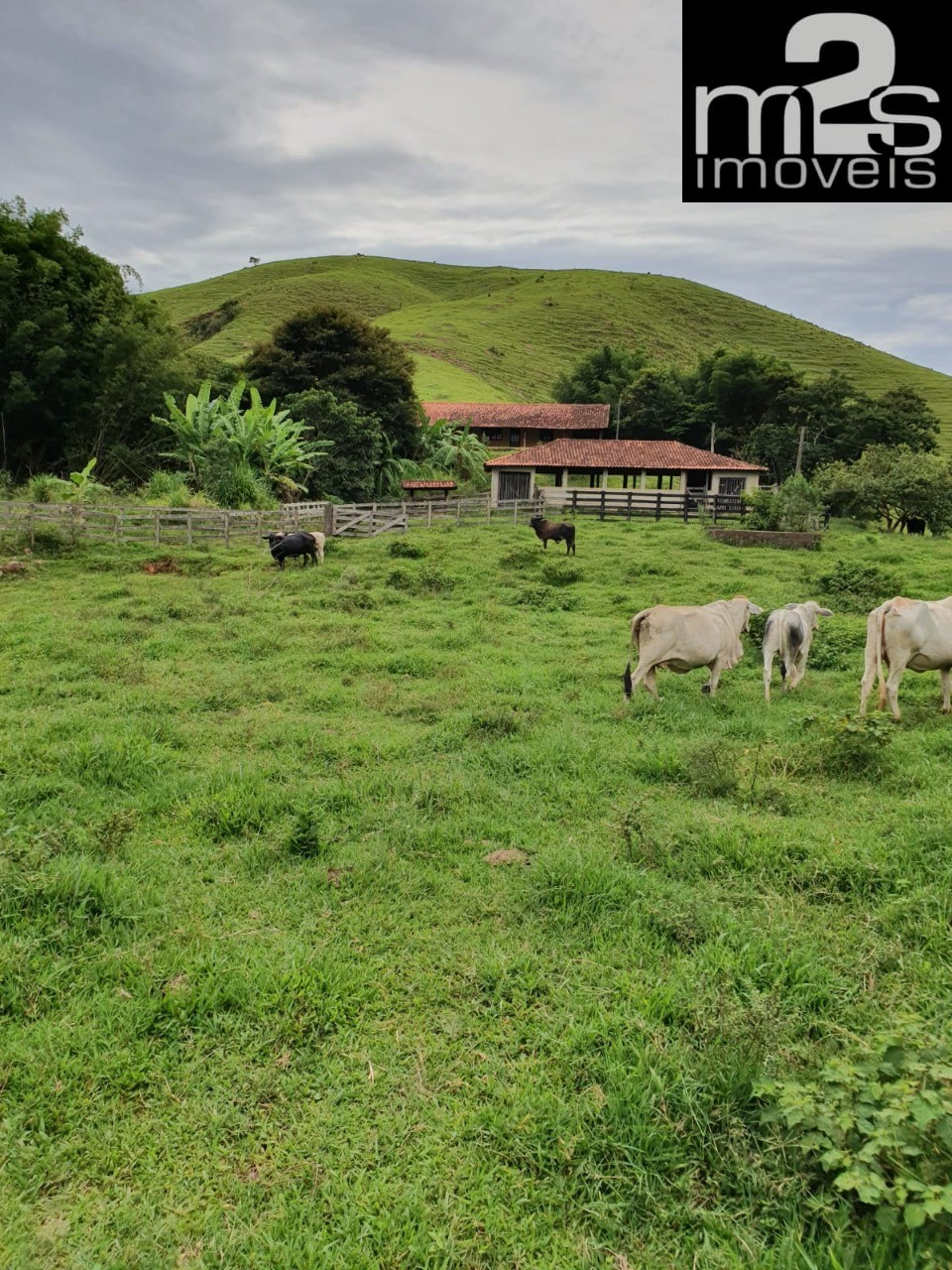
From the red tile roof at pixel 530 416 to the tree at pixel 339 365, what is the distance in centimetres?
1621

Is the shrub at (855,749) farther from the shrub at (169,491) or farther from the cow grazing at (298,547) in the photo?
the shrub at (169,491)

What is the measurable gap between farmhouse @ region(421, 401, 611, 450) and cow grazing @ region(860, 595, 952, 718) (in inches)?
1795

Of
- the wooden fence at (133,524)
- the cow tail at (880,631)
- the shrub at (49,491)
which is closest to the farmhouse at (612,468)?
the wooden fence at (133,524)

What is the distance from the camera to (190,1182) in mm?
2518

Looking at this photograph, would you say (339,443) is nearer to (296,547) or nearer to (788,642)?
(296,547)

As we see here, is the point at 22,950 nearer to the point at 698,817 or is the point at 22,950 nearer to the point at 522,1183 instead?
the point at 522,1183

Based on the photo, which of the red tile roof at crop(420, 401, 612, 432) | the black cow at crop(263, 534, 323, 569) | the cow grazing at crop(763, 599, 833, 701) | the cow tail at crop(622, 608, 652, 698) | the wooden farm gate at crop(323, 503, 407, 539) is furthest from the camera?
the red tile roof at crop(420, 401, 612, 432)

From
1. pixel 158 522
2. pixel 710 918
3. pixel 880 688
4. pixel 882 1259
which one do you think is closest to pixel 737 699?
pixel 880 688

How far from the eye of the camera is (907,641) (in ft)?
22.7

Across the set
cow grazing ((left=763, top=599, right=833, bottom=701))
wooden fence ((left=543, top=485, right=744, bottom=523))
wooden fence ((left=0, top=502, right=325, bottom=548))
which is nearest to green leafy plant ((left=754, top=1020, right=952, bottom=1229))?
cow grazing ((left=763, top=599, right=833, bottom=701))

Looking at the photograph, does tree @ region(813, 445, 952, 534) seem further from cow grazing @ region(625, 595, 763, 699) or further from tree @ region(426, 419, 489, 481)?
cow grazing @ region(625, 595, 763, 699)

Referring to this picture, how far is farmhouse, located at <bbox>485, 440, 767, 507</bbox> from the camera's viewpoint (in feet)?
116

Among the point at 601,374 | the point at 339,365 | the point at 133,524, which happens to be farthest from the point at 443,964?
the point at 601,374

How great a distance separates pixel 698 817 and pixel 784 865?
69 centimetres
